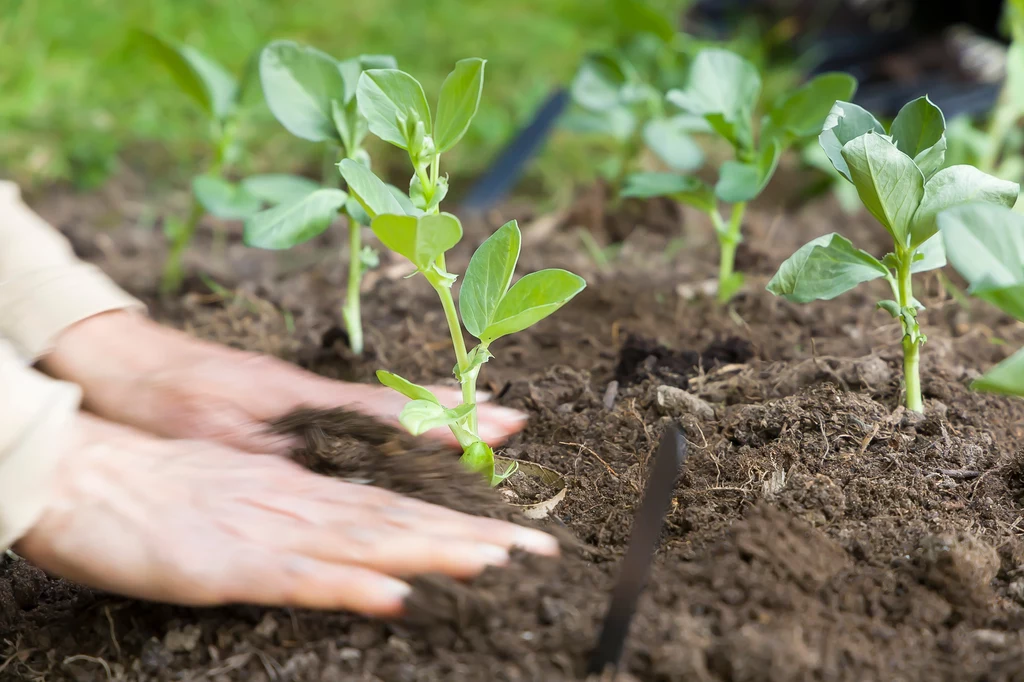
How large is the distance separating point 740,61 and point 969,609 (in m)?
0.92

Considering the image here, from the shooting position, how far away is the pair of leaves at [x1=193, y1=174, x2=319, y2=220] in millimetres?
1438

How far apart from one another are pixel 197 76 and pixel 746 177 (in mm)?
991

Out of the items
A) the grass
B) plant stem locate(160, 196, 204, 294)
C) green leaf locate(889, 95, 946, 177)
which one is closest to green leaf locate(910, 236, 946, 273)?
green leaf locate(889, 95, 946, 177)

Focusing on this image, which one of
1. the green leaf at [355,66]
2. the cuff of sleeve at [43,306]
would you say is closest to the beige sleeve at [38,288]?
the cuff of sleeve at [43,306]

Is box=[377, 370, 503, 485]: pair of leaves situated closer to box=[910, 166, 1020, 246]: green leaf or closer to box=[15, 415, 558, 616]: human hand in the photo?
box=[15, 415, 558, 616]: human hand

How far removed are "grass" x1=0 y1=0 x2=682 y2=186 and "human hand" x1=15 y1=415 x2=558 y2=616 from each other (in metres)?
1.69

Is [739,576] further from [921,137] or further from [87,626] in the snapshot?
[87,626]

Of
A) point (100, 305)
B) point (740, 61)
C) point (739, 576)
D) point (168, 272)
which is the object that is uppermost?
point (740, 61)

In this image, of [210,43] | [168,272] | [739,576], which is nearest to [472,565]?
[739,576]

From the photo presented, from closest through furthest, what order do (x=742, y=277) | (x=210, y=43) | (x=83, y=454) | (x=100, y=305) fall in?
(x=83, y=454) < (x=100, y=305) < (x=742, y=277) < (x=210, y=43)

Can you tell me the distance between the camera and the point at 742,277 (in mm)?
1527

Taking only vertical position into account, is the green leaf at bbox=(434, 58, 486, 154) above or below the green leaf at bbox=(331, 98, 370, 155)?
above

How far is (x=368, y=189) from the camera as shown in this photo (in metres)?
1.00

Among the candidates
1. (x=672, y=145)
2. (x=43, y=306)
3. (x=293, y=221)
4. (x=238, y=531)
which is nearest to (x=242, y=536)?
(x=238, y=531)
